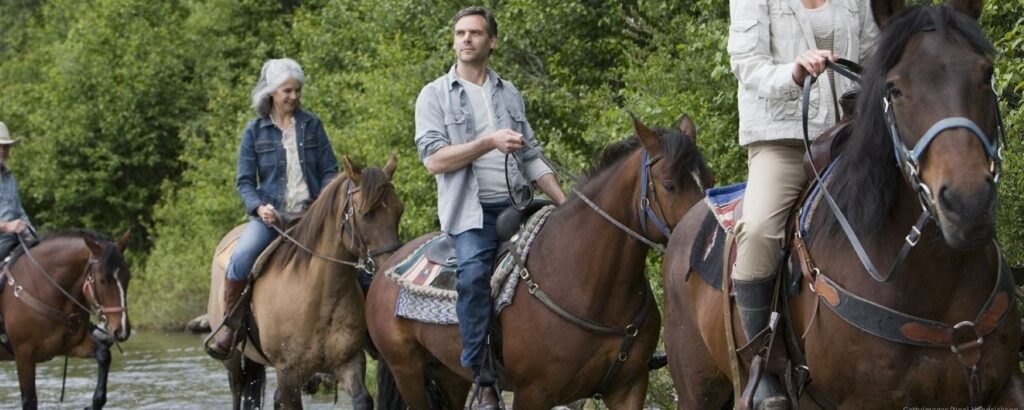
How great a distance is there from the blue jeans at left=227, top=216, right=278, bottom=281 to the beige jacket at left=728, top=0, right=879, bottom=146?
534 centimetres

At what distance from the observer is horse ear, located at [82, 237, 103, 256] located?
13281 millimetres

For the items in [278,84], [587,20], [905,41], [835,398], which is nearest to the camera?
[905,41]

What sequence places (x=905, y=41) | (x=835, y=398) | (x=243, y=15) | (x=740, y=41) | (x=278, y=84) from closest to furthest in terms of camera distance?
(x=905, y=41)
(x=835, y=398)
(x=740, y=41)
(x=278, y=84)
(x=243, y=15)

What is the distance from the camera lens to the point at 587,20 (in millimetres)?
18719

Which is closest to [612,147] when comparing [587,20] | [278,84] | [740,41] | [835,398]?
[740,41]

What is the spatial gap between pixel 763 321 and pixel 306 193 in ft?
18.4

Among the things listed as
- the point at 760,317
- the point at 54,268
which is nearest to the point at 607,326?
the point at 760,317

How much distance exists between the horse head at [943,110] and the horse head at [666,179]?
2.43 meters

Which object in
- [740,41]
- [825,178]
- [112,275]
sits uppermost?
[740,41]

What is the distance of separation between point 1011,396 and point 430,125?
12.2 ft

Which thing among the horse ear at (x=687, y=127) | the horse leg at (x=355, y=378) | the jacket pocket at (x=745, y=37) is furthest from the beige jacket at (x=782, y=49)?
the horse leg at (x=355, y=378)

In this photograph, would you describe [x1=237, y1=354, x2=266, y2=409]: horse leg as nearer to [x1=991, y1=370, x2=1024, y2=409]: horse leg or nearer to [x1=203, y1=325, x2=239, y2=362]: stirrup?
[x1=203, y1=325, x2=239, y2=362]: stirrup

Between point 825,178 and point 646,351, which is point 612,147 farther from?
point 825,178

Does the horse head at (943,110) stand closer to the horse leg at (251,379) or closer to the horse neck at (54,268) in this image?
the horse leg at (251,379)
